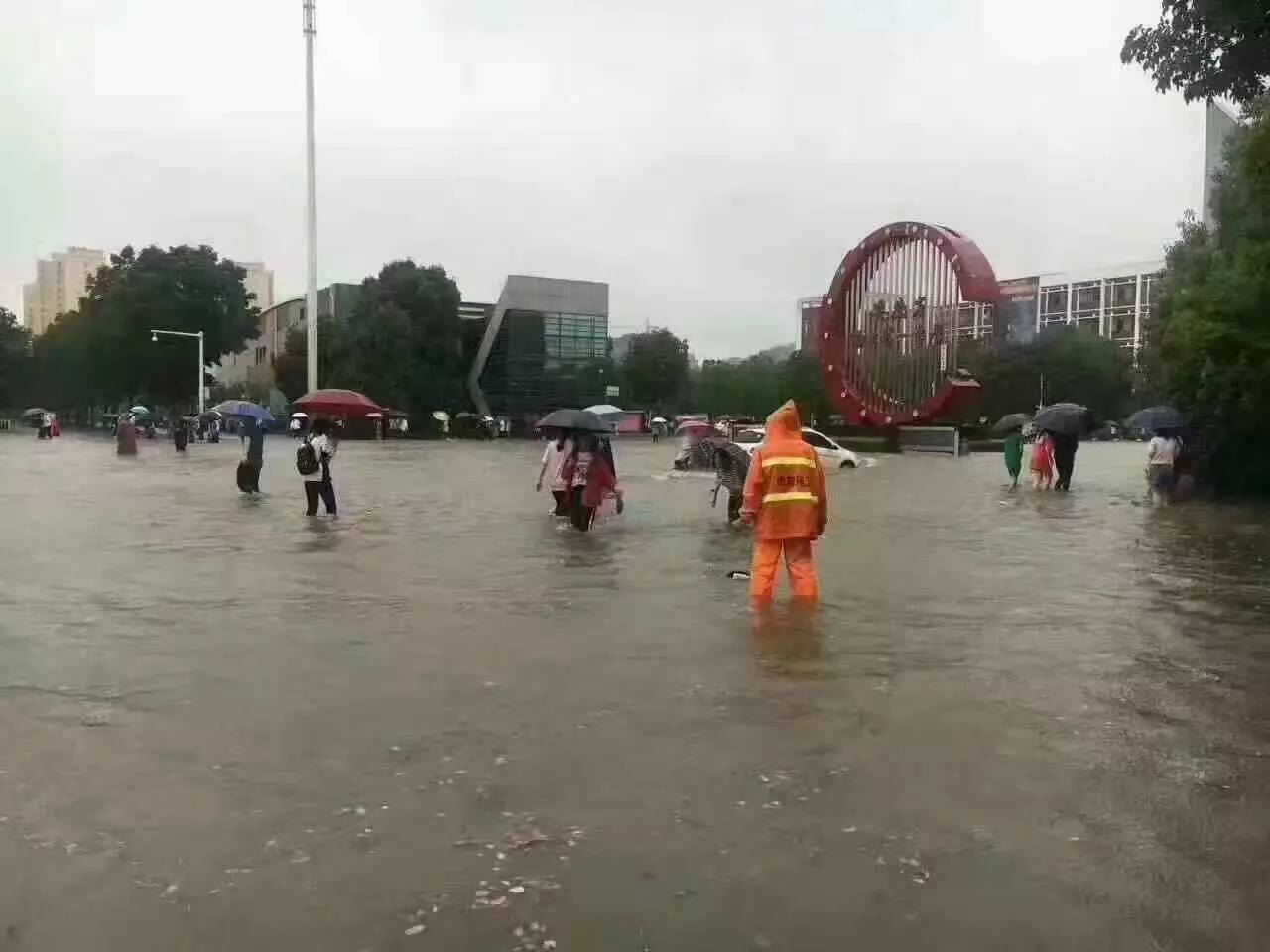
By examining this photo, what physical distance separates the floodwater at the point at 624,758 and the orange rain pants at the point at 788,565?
1.23ft

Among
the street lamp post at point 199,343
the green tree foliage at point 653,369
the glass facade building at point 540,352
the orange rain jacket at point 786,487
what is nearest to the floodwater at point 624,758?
the orange rain jacket at point 786,487

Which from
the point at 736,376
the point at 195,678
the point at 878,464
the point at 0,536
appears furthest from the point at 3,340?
the point at 195,678

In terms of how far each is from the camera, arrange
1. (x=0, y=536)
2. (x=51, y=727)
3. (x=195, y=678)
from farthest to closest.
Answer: (x=0, y=536) → (x=195, y=678) → (x=51, y=727)

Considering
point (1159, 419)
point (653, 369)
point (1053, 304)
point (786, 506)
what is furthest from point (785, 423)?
point (1053, 304)

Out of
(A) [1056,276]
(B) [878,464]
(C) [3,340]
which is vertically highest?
(A) [1056,276]

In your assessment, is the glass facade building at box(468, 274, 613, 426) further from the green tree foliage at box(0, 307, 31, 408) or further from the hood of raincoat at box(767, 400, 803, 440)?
the hood of raincoat at box(767, 400, 803, 440)

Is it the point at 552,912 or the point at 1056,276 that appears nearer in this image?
the point at 552,912

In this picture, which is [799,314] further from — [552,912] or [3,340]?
[552,912]

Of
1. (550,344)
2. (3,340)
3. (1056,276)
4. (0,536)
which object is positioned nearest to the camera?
(0,536)

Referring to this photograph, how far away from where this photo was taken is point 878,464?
128 feet

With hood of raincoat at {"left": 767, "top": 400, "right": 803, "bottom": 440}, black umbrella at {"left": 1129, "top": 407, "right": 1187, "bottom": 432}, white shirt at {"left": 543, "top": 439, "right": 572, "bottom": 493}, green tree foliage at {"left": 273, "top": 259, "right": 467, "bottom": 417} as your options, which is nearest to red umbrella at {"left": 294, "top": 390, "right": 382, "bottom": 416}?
white shirt at {"left": 543, "top": 439, "right": 572, "bottom": 493}

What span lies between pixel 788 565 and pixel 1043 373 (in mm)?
73483

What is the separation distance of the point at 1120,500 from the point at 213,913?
20.2 metres

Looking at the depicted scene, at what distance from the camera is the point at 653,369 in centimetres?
8688
